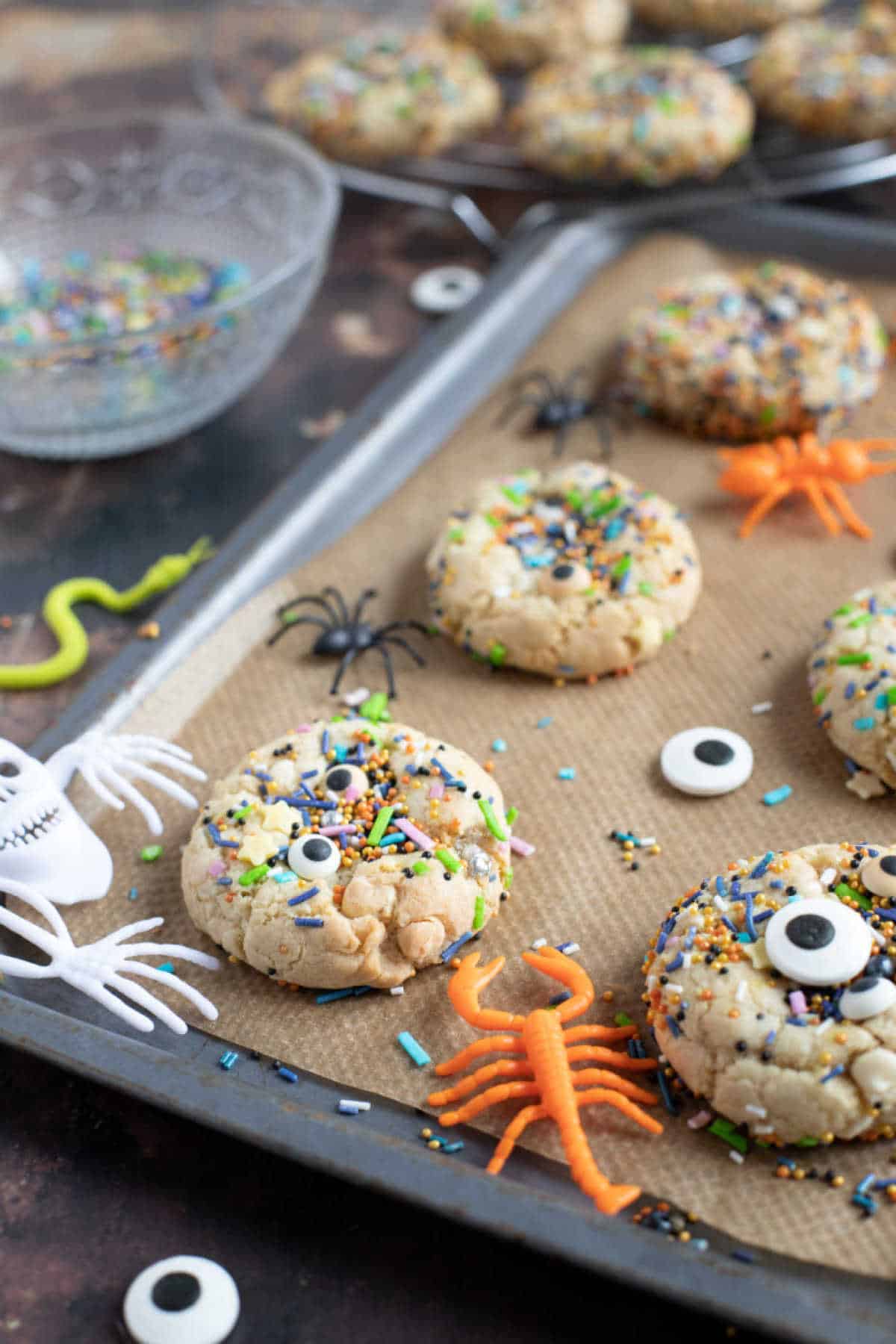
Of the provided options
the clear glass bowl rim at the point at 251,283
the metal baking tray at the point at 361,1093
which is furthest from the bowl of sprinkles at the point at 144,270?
the metal baking tray at the point at 361,1093

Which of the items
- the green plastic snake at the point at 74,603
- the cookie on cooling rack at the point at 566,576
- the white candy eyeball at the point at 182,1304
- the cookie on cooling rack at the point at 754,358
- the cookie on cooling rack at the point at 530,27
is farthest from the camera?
the cookie on cooling rack at the point at 530,27

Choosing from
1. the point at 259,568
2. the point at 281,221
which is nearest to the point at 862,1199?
the point at 259,568

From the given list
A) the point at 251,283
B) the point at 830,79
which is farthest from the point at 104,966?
the point at 830,79

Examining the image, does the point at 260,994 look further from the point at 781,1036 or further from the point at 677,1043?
the point at 781,1036

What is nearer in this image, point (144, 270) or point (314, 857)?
point (314, 857)

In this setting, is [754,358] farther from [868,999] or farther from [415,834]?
[868,999]

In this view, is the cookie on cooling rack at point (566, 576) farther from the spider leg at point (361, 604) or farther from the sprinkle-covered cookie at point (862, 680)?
the sprinkle-covered cookie at point (862, 680)
